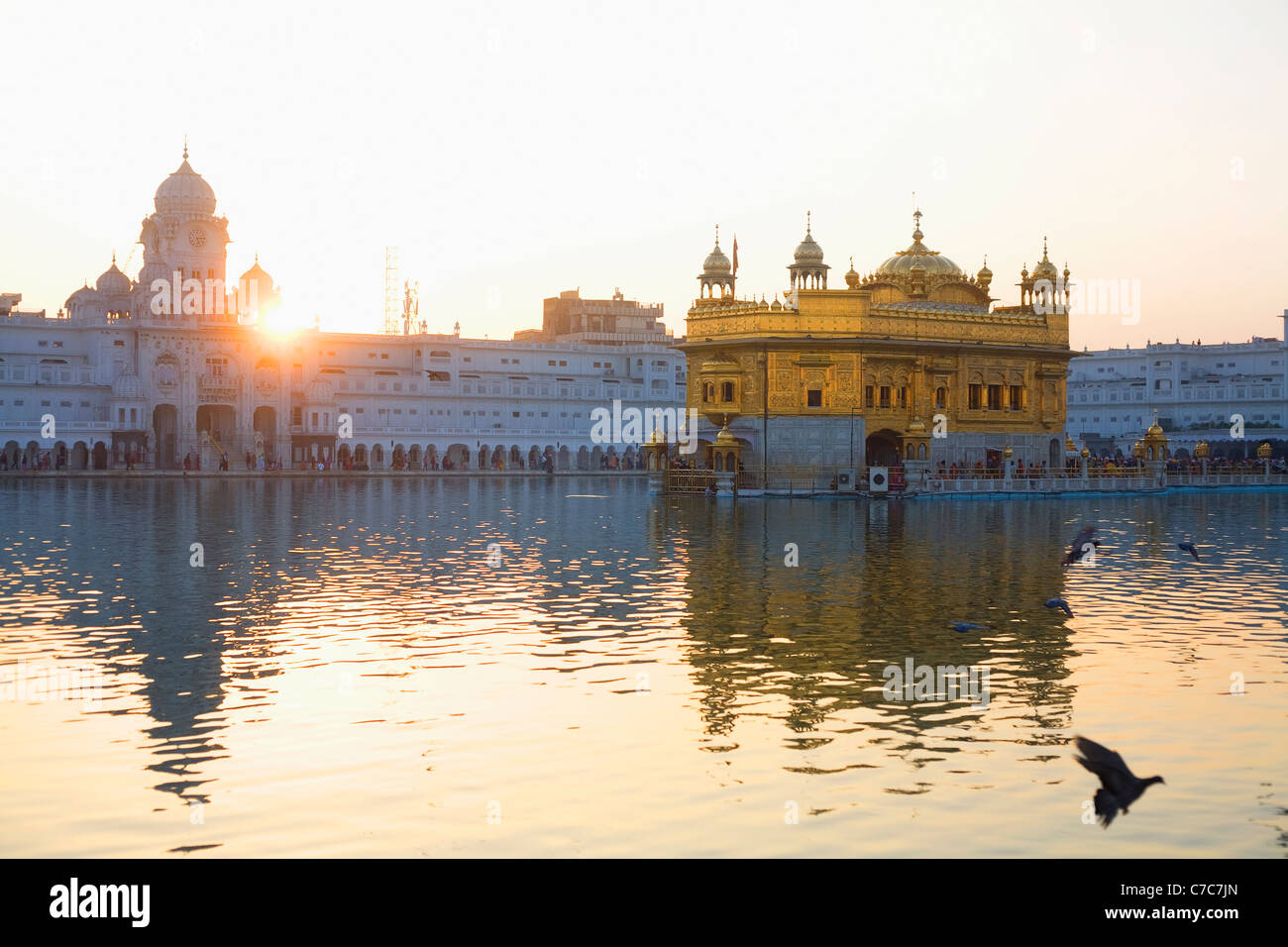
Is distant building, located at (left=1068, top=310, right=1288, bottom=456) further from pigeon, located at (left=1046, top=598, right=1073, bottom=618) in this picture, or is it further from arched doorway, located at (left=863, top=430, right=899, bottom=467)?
pigeon, located at (left=1046, top=598, right=1073, bottom=618)

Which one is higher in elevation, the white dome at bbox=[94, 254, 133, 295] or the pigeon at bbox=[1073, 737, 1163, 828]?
the white dome at bbox=[94, 254, 133, 295]

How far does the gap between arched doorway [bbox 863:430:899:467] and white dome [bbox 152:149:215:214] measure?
186ft

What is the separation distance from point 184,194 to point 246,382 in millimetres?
14662

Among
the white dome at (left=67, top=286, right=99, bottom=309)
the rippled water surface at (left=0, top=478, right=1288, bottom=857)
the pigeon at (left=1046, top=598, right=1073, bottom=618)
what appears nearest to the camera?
the rippled water surface at (left=0, top=478, right=1288, bottom=857)

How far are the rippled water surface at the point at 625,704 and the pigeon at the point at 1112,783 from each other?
0.49 ft

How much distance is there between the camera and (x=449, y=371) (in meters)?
114

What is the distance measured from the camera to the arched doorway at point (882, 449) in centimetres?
7069

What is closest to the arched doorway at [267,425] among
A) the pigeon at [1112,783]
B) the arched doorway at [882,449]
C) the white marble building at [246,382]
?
the white marble building at [246,382]

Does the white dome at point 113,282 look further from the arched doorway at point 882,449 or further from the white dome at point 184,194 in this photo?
the arched doorway at point 882,449

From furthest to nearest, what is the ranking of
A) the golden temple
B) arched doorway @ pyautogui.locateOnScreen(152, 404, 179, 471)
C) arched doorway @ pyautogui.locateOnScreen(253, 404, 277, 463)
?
arched doorway @ pyautogui.locateOnScreen(253, 404, 277, 463) < arched doorway @ pyautogui.locateOnScreen(152, 404, 179, 471) < the golden temple

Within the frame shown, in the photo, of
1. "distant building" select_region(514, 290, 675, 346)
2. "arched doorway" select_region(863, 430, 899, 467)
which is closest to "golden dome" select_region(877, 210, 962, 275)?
"arched doorway" select_region(863, 430, 899, 467)

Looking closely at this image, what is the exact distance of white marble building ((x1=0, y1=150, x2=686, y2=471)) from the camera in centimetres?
9725

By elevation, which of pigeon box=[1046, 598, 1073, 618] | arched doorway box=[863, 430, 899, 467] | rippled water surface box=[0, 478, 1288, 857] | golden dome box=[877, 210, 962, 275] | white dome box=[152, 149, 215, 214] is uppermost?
white dome box=[152, 149, 215, 214]
